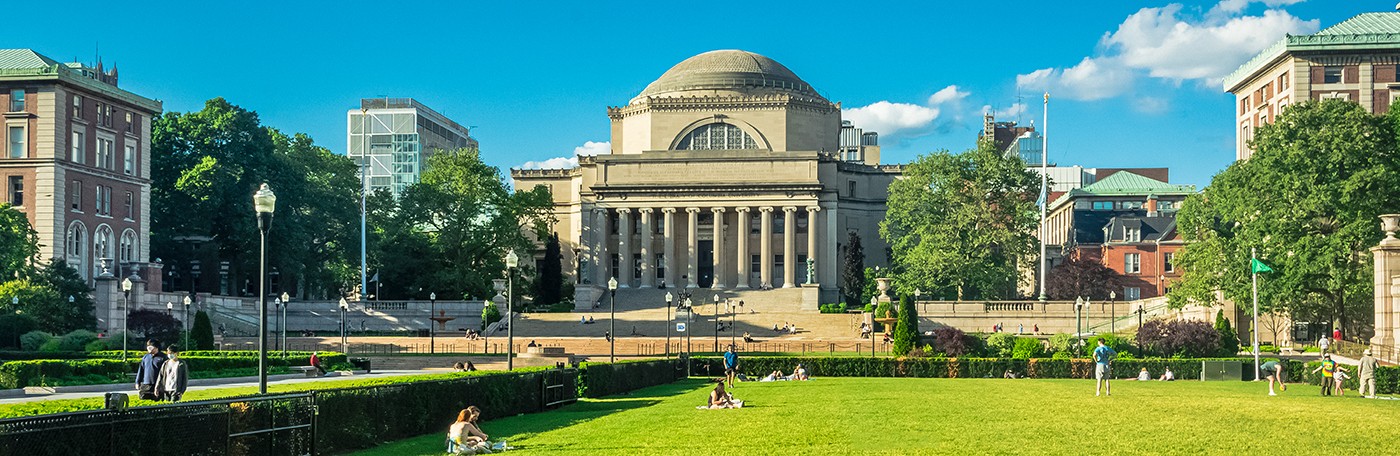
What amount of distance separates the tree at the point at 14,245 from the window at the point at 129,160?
11.8 meters

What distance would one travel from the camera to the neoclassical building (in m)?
104

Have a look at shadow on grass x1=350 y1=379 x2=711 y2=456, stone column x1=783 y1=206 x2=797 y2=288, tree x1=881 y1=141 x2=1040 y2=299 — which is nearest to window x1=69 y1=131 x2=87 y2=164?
stone column x1=783 y1=206 x2=797 y2=288

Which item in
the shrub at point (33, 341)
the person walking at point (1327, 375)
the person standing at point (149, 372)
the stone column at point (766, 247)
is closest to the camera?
the person standing at point (149, 372)

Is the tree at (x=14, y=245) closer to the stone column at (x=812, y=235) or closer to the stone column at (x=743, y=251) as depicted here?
the stone column at (x=743, y=251)

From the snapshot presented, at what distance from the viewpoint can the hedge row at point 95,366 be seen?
1559 inches

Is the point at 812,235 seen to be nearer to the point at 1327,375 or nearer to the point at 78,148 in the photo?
the point at 78,148

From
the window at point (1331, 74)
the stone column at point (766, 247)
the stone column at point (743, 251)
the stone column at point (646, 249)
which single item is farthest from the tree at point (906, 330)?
the stone column at point (646, 249)

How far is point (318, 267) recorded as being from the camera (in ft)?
308

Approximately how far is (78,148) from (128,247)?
683 cm

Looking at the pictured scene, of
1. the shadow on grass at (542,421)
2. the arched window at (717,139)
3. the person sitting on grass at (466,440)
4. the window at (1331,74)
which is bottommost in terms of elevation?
the shadow on grass at (542,421)

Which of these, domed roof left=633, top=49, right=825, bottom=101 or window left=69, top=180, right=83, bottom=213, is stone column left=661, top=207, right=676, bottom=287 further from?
window left=69, top=180, right=83, bottom=213

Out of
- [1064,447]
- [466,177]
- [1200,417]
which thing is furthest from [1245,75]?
[1064,447]

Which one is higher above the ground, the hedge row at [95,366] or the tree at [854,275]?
the tree at [854,275]

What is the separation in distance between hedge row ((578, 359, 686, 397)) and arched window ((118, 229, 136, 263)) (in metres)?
46.9
